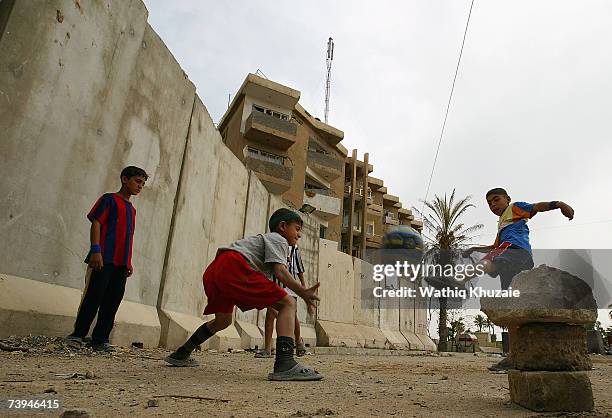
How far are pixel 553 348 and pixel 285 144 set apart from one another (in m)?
29.2

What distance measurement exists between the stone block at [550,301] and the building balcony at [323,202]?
103 feet

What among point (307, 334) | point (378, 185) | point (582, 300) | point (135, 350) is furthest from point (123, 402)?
point (378, 185)

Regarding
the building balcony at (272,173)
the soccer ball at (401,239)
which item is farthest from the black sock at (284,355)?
the building balcony at (272,173)

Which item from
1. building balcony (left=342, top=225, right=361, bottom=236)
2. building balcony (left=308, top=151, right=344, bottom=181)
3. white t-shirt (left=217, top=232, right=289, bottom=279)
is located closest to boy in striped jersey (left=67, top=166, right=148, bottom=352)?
white t-shirt (left=217, top=232, right=289, bottom=279)

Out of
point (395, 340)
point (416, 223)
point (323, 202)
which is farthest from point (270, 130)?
point (416, 223)

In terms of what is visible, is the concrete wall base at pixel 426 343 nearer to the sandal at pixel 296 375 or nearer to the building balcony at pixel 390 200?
the sandal at pixel 296 375

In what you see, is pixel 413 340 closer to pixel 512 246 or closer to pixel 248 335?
pixel 248 335

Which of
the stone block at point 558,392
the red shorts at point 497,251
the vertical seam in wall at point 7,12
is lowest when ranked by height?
the stone block at point 558,392

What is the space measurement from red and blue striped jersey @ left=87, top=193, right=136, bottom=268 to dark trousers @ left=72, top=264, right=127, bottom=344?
3.5 inches

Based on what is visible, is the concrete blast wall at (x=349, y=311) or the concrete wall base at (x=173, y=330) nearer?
the concrete wall base at (x=173, y=330)

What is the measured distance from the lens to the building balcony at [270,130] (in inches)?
1134

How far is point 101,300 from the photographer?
12.4 ft

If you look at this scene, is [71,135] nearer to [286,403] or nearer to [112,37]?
[112,37]

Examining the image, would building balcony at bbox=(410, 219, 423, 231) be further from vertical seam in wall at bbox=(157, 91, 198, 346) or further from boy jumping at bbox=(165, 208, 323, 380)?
boy jumping at bbox=(165, 208, 323, 380)
